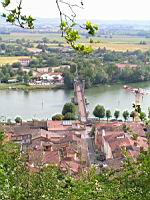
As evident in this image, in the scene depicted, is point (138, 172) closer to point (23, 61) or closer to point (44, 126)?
point (44, 126)

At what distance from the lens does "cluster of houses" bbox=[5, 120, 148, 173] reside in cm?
561

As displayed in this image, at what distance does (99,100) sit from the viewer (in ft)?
36.0

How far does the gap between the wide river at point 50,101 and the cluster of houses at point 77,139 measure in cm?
170

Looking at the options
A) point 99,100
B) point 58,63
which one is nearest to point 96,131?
point 99,100

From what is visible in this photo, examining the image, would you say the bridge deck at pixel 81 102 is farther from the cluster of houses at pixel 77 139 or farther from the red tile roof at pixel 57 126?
the red tile roof at pixel 57 126

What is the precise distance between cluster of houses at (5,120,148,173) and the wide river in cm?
170

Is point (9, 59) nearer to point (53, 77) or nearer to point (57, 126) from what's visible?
point (53, 77)

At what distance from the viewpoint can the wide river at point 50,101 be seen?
9642 millimetres

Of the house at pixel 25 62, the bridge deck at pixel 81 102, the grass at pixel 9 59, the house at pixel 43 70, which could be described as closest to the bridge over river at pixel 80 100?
the bridge deck at pixel 81 102

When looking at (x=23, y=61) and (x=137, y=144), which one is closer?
(x=137, y=144)

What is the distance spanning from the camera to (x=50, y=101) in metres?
10.9

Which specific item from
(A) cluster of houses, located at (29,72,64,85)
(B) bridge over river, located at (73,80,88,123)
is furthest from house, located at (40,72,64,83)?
(B) bridge over river, located at (73,80,88,123)

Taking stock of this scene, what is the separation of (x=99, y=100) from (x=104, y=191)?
30.7 ft

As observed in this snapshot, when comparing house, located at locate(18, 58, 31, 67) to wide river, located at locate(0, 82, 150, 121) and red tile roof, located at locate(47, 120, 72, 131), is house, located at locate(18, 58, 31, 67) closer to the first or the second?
wide river, located at locate(0, 82, 150, 121)
